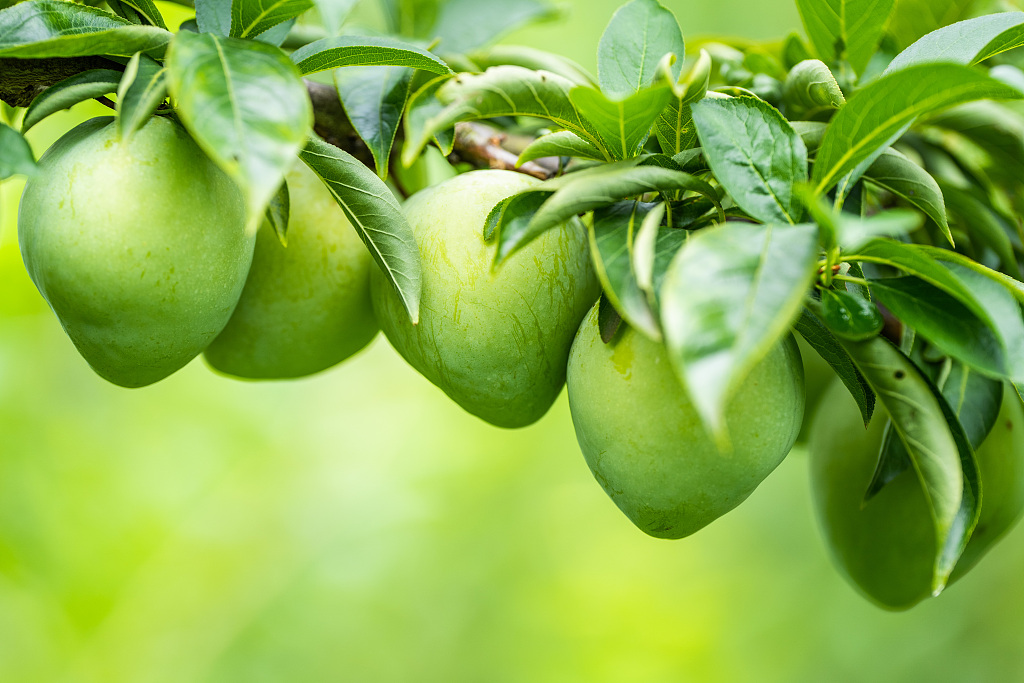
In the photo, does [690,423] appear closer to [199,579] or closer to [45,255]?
[45,255]

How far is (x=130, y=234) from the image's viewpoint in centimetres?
36

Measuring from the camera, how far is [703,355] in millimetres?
219

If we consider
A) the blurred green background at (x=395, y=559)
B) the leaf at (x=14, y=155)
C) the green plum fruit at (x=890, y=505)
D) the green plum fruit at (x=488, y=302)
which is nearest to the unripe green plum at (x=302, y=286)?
the green plum fruit at (x=488, y=302)

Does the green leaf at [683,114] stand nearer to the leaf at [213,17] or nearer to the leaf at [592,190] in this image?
the leaf at [592,190]

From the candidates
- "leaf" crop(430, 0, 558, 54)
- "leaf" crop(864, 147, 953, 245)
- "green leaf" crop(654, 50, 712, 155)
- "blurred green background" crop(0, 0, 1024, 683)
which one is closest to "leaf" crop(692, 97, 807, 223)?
"green leaf" crop(654, 50, 712, 155)

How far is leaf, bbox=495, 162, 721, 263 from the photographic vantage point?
0.31 meters

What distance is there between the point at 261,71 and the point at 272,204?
117mm

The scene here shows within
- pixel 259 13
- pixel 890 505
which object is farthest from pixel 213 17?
pixel 890 505

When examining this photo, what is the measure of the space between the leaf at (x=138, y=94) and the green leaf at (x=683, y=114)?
24 cm

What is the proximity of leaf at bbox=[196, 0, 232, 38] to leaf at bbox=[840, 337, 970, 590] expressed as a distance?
1.27ft

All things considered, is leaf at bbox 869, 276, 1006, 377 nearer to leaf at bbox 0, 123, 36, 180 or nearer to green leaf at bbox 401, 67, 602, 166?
green leaf at bbox 401, 67, 602, 166

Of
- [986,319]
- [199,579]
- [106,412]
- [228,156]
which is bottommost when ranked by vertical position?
[199,579]

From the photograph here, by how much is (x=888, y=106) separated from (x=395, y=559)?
144 cm

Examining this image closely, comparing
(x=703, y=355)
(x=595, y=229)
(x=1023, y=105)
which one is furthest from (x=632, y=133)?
(x=1023, y=105)
